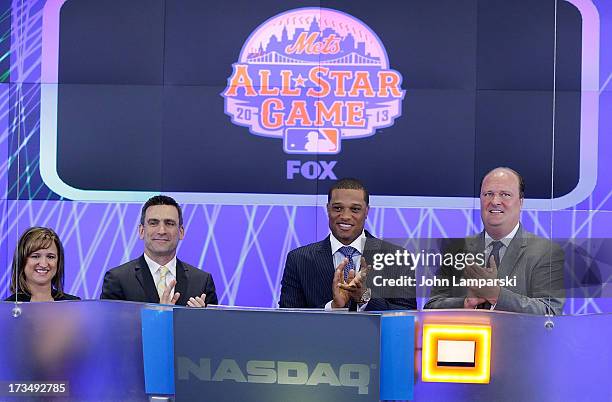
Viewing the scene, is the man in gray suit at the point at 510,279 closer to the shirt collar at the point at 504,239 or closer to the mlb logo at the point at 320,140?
the shirt collar at the point at 504,239

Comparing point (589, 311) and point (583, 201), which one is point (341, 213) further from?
point (583, 201)

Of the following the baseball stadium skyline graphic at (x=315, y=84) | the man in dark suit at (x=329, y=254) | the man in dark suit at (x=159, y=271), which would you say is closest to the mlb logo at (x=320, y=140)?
the baseball stadium skyline graphic at (x=315, y=84)

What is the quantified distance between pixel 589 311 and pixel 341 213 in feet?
4.43

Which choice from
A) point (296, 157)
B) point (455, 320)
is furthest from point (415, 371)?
point (296, 157)

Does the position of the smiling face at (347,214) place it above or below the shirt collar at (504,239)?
above

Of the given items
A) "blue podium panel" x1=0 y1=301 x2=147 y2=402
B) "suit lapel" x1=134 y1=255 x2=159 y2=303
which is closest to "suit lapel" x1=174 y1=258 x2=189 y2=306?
"suit lapel" x1=134 y1=255 x2=159 y2=303

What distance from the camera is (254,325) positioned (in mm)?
2162

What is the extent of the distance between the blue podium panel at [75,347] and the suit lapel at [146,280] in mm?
380

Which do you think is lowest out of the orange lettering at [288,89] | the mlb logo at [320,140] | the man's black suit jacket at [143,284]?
the man's black suit jacket at [143,284]

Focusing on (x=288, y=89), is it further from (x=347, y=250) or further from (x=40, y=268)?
(x=40, y=268)

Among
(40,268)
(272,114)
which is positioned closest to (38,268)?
(40,268)

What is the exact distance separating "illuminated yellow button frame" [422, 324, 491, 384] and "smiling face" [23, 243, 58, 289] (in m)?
1.24

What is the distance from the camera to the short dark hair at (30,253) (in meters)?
2.65

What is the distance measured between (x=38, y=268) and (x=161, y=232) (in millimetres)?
624
